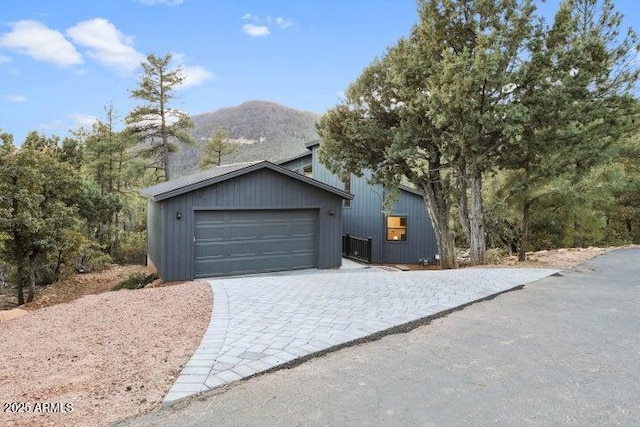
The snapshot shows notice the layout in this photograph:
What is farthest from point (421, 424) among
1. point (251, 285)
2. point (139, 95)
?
point (139, 95)

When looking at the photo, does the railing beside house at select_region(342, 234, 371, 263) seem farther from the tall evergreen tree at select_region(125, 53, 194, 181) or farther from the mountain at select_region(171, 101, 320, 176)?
the mountain at select_region(171, 101, 320, 176)

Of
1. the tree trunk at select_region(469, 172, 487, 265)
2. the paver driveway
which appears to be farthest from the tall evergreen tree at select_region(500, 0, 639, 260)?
the paver driveway

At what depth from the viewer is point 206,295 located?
6.44m

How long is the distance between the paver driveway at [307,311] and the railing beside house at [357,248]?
268 inches

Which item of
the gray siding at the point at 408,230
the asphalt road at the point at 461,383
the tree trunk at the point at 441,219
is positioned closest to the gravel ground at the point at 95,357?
the asphalt road at the point at 461,383

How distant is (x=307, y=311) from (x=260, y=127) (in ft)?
259

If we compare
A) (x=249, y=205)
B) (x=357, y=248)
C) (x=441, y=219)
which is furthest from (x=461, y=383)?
(x=357, y=248)

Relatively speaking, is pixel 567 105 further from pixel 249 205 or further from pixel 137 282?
pixel 137 282

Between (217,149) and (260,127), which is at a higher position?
(260,127)

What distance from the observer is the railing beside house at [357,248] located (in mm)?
15586

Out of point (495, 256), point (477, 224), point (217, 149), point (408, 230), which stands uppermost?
point (217, 149)

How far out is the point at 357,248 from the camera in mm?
16219

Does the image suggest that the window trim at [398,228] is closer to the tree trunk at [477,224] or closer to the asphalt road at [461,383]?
the tree trunk at [477,224]

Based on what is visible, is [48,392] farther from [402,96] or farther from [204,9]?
[204,9]
